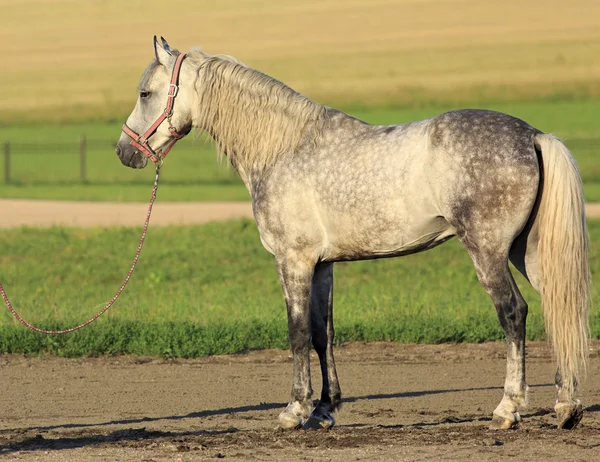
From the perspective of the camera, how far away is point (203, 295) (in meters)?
13.2

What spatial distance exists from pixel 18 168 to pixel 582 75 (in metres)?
19.6

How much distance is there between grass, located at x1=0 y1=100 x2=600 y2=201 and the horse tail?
17.8m

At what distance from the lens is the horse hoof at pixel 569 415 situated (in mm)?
6715

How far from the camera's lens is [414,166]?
6801 millimetres

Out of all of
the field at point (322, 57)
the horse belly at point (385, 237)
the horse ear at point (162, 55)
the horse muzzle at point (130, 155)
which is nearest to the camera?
the horse belly at point (385, 237)

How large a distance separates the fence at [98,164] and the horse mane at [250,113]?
22.8 m

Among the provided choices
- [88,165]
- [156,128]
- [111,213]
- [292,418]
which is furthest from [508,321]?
[88,165]

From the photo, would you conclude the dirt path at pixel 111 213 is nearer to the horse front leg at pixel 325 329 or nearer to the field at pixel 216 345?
the field at pixel 216 345

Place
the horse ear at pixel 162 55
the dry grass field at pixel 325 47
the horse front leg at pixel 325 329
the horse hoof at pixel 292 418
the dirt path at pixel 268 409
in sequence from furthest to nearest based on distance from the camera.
Answer: the dry grass field at pixel 325 47
the horse ear at pixel 162 55
the horse front leg at pixel 325 329
the horse hoof at pixel 292 418
the dirt path at pixel 268 409

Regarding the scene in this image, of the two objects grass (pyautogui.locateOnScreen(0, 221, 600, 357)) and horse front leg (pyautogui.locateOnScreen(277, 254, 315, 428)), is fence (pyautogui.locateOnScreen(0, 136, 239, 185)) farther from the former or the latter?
horse front leg (pyautogui.locateOnScreen(277, 254, 315, 428))

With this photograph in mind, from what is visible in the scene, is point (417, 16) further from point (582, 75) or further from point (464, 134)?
point (464, 134)

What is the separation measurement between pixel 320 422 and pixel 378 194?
146 cm

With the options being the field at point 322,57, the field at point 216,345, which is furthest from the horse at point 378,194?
the field at point 322,57

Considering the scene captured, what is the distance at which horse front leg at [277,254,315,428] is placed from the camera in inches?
279
